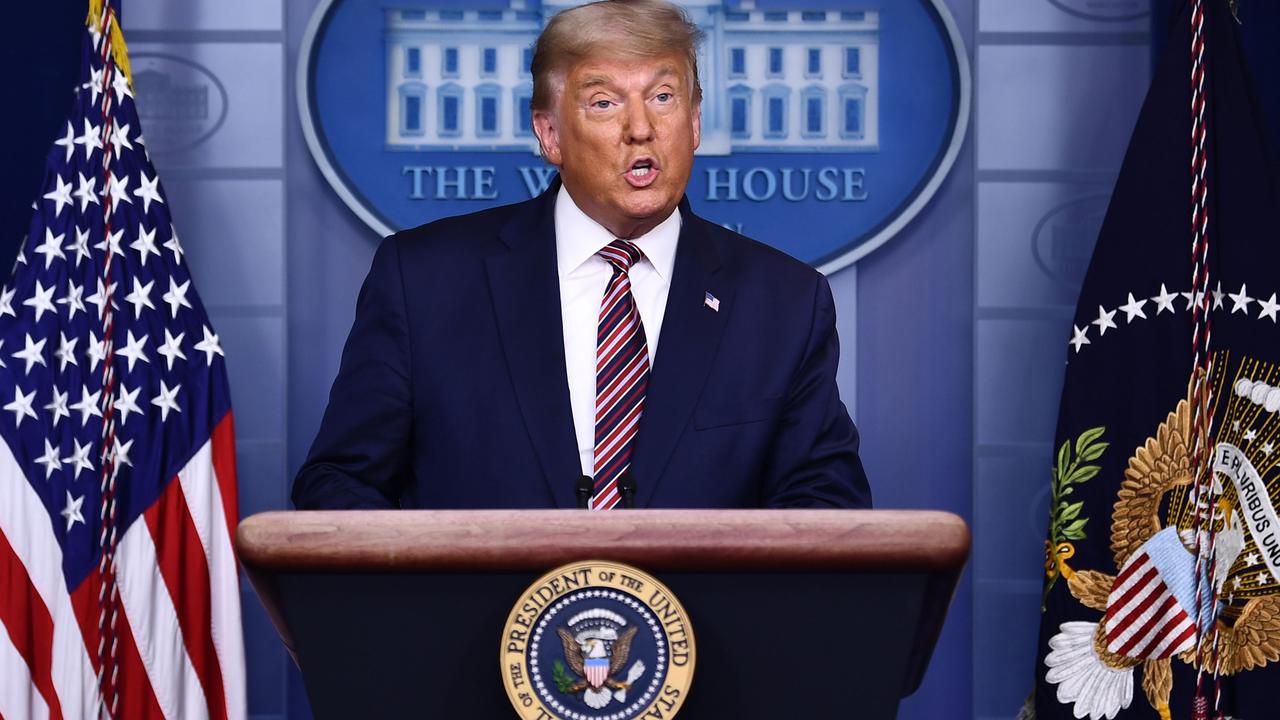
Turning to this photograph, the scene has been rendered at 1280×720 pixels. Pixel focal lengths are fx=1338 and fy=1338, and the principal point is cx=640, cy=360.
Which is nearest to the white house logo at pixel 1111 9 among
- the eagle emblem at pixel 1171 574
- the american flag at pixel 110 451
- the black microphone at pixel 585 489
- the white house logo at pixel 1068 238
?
the white house logo at pixel 1068 238

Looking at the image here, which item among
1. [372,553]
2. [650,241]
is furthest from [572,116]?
[372,553]

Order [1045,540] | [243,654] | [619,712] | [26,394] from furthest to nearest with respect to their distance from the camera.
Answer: [1045,540] → [243,654] → [26,394] → [619,712]

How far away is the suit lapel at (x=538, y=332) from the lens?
171 centimetres

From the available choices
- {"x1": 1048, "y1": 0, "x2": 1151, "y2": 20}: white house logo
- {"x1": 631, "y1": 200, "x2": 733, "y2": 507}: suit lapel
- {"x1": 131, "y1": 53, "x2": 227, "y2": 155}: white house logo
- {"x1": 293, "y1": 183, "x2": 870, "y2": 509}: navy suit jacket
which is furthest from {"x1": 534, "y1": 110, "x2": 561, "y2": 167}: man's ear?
{"x1": 1048, "y1": 0, "x2": 1151, "y2": 20}: white house logo

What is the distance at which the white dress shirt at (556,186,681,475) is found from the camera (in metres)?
1.82

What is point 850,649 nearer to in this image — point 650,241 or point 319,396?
point 650,241

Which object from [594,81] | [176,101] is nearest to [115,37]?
[176,101]

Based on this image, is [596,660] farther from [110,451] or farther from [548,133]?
[110,451]

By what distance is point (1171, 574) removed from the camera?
2678 millimetres

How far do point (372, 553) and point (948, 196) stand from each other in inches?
94.1

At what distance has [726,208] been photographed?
3129mm

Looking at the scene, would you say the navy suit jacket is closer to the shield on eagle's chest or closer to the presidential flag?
the shield on eagle's chest

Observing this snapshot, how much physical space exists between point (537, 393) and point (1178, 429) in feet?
5.20

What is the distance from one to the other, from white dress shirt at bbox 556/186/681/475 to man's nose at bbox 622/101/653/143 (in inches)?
6.0
